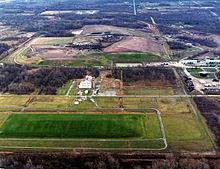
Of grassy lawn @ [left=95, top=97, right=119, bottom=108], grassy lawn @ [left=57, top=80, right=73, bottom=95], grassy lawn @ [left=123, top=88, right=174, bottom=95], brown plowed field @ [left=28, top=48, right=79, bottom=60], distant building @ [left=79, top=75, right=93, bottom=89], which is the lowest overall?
grassy lawn @ [left=95, top=97, right=119, bottom=108]

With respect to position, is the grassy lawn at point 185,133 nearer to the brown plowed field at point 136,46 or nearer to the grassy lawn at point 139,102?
the grassy lawn at point 139,102

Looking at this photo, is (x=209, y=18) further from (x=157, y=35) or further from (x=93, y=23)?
(x=93, y=23)

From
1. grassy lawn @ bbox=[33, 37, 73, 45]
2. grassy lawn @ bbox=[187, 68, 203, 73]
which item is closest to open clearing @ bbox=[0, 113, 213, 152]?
grassy lawn @ bbox=[187, 68, 203, 73]

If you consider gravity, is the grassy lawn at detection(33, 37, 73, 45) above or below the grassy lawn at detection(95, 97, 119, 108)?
above

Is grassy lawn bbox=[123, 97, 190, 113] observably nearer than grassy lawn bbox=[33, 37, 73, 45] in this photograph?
Yes

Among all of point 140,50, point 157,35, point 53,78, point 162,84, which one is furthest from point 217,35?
point 53,78

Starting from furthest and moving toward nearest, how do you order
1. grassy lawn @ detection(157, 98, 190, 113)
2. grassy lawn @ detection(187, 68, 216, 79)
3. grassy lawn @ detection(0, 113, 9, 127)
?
grassy lawn @ detection(187, 68, 216, 79) < grassy lawn @ detection(157, 98, 190, 113) < grassy lawn @ detection(0, 113, 9, 127)

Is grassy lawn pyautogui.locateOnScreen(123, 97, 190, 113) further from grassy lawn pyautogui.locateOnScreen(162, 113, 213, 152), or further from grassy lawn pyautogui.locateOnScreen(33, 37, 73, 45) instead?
grassy lawn pyautogui.locateOnScreen(33, 37, 73, 45)
